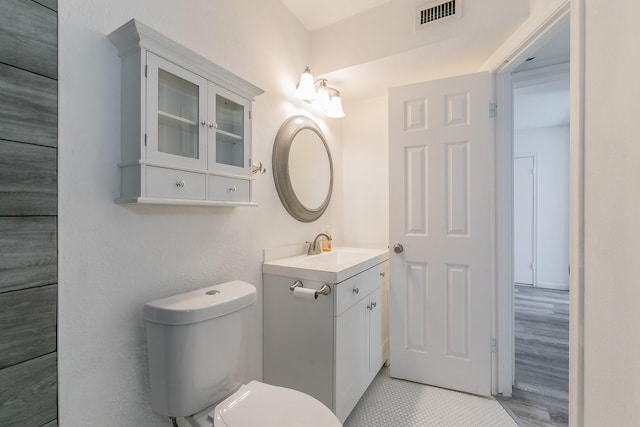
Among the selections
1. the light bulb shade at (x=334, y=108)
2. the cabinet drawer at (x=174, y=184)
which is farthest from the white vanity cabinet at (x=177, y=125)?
the light bulb shade at (x=334, y=108)

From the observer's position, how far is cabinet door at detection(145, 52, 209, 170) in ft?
3.27

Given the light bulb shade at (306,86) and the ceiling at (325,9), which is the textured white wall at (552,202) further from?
the light bulb shade at (306,86)

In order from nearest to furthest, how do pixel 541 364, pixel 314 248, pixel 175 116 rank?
pixel 175 116, pixel 314 248, pixel 541 364

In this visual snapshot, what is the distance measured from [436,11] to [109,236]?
202 centimetres

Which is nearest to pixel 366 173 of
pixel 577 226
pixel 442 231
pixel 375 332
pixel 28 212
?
pixel 442 231

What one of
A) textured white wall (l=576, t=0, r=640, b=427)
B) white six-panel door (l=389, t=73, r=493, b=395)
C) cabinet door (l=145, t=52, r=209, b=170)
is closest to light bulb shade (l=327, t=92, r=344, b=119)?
white six-panel door (l=389, t=73, r=493, b=395)

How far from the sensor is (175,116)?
111cm

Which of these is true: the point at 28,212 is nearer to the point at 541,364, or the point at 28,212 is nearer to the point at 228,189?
the point at 228,189

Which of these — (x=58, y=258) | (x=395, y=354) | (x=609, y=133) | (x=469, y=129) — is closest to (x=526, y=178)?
(x=469, y=129)

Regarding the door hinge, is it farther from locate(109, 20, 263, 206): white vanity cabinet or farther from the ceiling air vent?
locate(109, 20, 263, 206): white vanity cabinet

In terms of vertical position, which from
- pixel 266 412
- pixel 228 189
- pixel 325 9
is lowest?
pixel 266 412

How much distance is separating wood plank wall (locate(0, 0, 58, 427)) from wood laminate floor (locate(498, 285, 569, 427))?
219cm

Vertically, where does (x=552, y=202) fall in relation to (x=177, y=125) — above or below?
below

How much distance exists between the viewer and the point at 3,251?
777 mm
